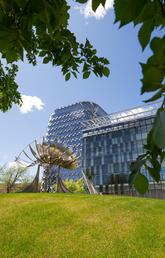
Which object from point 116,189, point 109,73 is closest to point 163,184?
point 116,189

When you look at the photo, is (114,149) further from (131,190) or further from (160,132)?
(160,132)

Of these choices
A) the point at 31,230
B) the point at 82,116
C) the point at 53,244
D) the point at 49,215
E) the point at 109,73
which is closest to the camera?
the point at 109,73

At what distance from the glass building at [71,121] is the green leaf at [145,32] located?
261 ft

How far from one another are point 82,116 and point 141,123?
46354 mm

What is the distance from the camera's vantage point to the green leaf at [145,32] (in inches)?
22.4

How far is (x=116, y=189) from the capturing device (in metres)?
38.1

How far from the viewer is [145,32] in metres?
0.57

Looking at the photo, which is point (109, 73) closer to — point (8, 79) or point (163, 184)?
point (8, 79)

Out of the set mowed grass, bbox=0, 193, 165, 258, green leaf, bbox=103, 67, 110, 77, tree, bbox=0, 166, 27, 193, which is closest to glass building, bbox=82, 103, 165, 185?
tree, bbox=0, 166, 27, 193

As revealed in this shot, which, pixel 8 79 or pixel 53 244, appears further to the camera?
pixel 53 244

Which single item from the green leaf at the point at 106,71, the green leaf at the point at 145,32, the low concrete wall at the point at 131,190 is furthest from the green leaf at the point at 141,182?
the low concrete wall at the point at 131,190

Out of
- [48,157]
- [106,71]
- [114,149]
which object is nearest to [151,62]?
[106,71]

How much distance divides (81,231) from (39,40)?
7.47 meters

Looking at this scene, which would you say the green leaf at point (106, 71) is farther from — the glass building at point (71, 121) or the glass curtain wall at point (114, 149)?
the glass building at point (71, 121)
